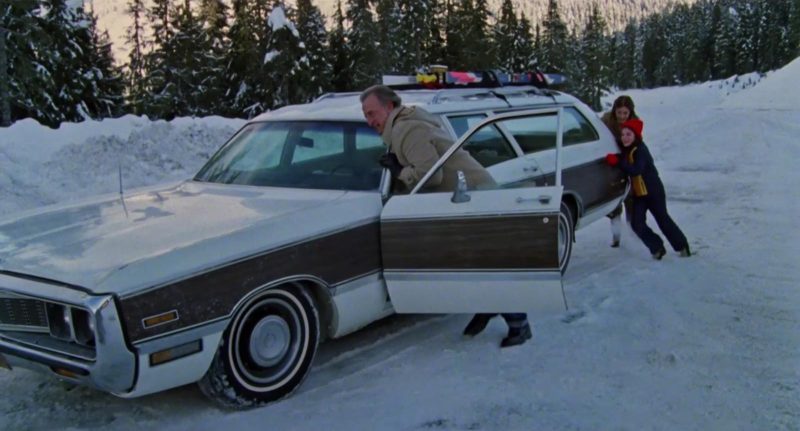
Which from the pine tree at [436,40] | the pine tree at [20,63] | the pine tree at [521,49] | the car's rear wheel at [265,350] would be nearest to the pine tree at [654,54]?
the pine tree at [521,49]

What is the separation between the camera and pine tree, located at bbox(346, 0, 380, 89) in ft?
155

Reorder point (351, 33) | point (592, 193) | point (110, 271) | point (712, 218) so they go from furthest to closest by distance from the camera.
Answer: point (351, 33), point (712, 218), point (592, 193), point (110, 271)

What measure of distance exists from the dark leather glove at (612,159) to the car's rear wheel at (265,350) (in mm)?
3907

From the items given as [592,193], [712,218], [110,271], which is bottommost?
[712,218]

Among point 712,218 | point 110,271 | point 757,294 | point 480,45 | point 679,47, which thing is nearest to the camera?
point 110,271

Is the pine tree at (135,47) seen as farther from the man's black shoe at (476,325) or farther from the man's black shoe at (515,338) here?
the man's black shoe at (515,338)

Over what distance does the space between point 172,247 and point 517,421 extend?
77.4 inches

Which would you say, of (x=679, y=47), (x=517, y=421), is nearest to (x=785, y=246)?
(x=517, y=421)

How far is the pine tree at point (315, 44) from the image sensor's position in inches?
1823

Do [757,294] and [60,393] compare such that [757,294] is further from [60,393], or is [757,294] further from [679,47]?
[679,47]

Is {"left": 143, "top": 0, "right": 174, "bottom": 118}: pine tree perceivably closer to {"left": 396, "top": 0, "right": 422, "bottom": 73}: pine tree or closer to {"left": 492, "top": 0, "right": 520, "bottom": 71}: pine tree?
{"left": 396, "top": 0, "right": 422, "bottom": 73}: pine tree

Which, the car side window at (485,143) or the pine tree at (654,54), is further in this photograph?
the pine tree at (654,54)

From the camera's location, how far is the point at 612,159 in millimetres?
6820

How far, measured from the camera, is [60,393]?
4.02 m
